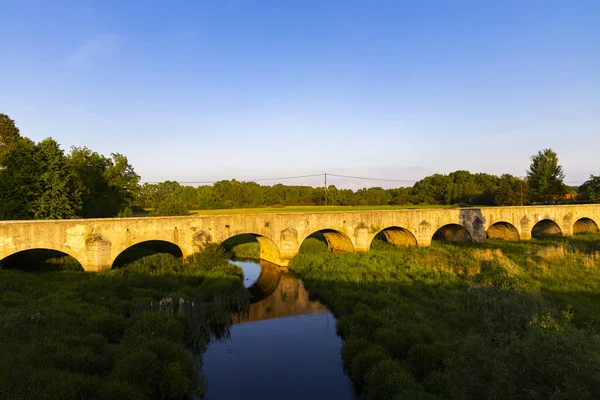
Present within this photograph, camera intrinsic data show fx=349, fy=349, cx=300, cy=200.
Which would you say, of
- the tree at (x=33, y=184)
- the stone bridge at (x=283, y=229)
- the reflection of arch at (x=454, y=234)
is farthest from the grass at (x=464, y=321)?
the tree at (x=33, y=184)

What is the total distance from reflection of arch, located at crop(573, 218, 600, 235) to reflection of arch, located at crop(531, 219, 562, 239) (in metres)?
4.87

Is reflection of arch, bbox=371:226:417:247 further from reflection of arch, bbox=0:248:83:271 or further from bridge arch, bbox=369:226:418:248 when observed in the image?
reflection of arch, bbox=0:248:83:271

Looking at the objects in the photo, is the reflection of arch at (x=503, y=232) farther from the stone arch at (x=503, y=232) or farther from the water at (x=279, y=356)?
the water at (x=279, y=356)

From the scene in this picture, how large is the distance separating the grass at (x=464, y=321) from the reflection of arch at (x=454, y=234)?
804 cm

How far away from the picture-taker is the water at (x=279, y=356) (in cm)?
1349

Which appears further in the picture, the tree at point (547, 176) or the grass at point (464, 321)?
the tree at point (547, 176)

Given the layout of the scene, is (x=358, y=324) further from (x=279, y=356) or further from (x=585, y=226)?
(x=585, y=226)

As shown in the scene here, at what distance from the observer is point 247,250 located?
4325 centimetres

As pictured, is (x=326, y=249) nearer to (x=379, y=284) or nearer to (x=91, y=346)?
(x=379, y=284)

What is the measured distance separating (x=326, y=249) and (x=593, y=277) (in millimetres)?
24318

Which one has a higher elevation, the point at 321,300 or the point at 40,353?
the point at 40,353

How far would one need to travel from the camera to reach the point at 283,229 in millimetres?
33531

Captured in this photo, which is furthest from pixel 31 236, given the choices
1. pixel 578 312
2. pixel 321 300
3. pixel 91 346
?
pixel 578 312

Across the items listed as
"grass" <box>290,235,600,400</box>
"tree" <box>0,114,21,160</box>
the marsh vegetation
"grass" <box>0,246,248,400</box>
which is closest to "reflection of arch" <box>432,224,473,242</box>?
"grass" <box>290,235,600,400</box>
